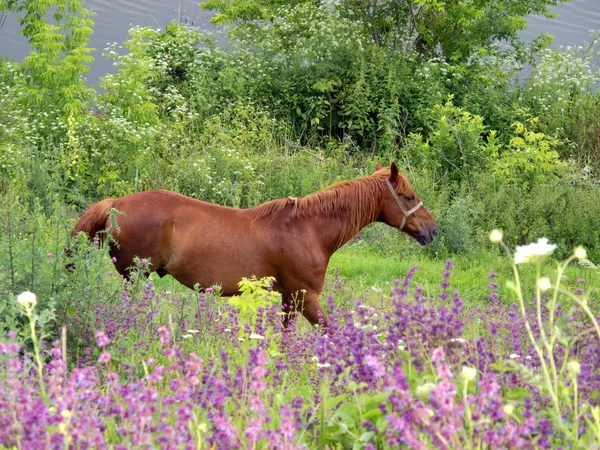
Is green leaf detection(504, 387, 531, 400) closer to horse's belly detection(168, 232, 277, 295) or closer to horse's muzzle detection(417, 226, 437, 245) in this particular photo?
horse's belly detection(168, 232, 277, 295)

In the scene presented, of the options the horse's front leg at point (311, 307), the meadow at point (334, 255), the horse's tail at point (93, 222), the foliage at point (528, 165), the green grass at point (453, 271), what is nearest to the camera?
the meadow at point (334, 255)

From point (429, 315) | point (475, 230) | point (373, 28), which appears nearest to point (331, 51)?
point (373, 28)

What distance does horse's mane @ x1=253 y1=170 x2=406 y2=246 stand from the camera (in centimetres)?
620

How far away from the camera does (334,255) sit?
9414 millimetres

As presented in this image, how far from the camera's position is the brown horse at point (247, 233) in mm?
5977

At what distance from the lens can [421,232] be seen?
652 cm

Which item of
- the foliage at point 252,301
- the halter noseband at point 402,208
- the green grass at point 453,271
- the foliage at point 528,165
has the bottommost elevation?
the green grass at point 453,271

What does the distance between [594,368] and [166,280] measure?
5548 millimetres

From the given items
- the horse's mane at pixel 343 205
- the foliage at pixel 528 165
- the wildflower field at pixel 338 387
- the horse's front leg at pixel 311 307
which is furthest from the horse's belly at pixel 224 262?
the foliage at pixel 528 165

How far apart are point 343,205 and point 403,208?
1.58 ft

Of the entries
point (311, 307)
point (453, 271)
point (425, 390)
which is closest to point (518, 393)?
point (425, 390)

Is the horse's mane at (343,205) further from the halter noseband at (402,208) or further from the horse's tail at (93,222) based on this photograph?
the horse's tail at (93,222)

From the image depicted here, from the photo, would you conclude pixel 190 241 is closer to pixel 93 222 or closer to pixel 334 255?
pixel 93 222

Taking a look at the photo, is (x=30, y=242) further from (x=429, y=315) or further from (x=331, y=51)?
(x=331, y=51)
